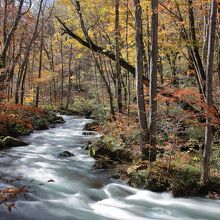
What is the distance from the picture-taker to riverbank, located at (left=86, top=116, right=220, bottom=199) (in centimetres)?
906

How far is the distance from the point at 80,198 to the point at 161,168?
2.44m

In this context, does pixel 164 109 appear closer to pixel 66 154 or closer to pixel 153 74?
pixel 153 74

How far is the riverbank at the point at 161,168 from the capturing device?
9.06m

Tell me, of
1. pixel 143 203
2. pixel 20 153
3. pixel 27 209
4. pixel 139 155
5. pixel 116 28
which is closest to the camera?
pixel 27 209

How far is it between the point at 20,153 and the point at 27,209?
605 cm

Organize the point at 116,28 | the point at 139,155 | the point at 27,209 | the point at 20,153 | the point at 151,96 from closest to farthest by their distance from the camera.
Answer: the point at 27,209 < the point at 151,96 < the point at 139,155 < the point at 20,153 < the point at 116,28

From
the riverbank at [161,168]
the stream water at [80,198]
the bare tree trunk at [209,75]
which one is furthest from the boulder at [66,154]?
the bare tree trunk at [209,75]

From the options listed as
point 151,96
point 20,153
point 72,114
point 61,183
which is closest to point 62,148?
point 20,153

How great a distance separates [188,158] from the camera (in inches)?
400

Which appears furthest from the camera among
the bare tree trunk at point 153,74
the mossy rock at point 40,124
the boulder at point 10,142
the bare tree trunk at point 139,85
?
the mossy rock at point 40,124

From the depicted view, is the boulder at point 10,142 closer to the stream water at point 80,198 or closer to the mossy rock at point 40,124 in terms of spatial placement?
the stream water at point 80,198

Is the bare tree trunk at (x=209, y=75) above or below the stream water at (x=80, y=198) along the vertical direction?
above

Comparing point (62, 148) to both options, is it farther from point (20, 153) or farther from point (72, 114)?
point (72, 114)

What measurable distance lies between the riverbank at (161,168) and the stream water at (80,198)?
27 centimetres
